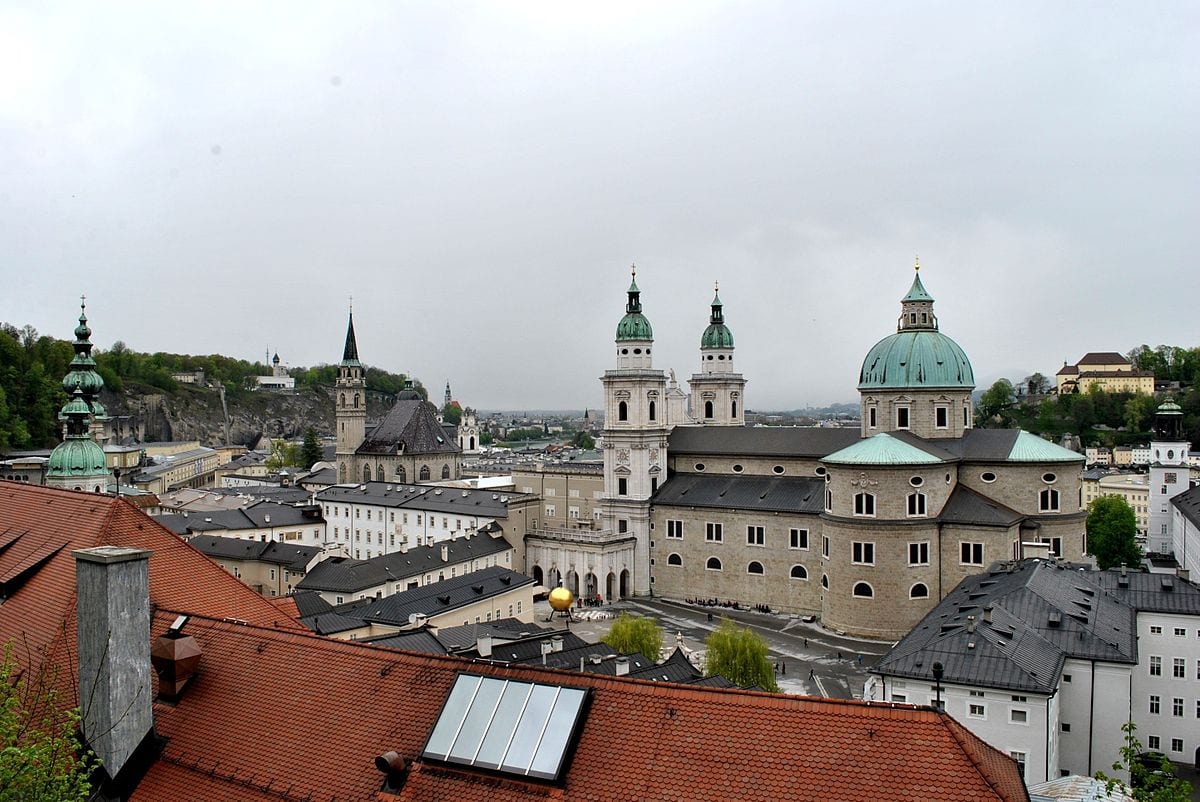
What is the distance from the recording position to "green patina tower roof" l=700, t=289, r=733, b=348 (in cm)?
8131

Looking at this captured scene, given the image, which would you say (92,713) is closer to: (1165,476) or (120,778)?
(120,778)

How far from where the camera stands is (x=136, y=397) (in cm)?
15612

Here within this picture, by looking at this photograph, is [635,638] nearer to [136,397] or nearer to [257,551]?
[257,551]

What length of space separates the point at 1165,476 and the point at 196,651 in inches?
3234

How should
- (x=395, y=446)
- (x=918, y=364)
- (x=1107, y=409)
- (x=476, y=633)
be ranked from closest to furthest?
(x=476, y=633) < (x=918, y=364) < (x=395, y=446) < (x=1107, y=409)

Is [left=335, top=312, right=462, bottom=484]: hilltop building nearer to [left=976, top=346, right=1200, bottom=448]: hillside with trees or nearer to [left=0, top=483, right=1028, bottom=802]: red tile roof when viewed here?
[left=976, top=346, right=1200, bottom=448]: hillside with trees

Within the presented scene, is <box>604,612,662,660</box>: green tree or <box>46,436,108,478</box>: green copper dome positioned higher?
<box>46,436,108,478</box>: green copper dome

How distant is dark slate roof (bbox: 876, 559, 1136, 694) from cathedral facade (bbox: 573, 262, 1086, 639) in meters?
12.9

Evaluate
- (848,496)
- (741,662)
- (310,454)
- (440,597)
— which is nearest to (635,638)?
(741,662)

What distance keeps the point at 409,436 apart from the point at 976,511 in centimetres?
5245

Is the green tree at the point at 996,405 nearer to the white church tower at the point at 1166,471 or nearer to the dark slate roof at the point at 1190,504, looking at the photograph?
the white church tower at the point at 1166,471

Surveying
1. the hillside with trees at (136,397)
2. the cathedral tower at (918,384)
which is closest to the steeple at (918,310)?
the cathedral tower at (918,384)

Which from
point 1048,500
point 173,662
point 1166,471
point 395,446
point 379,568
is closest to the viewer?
point 173,662

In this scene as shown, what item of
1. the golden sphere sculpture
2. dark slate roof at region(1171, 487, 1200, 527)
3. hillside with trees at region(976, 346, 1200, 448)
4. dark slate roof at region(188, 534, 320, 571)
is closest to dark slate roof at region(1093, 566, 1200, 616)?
dark slate roof at region(1171, 487, 1200, 527)
